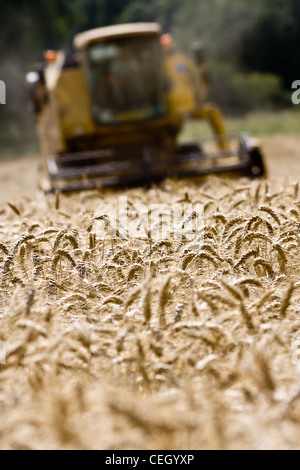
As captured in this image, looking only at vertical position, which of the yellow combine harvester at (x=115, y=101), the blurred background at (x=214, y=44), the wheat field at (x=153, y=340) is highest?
the blurred background at (x=214, y=44)

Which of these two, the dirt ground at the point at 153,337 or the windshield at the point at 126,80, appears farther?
the windshield at the point at 126,80

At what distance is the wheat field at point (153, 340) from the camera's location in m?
2.02

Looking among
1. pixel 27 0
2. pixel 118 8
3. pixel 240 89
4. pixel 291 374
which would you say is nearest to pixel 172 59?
pixel 291 374

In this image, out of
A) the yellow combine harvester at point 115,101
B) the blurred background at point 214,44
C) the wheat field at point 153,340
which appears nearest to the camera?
the wheat field at point 153,340

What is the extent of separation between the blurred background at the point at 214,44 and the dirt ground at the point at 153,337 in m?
29.8

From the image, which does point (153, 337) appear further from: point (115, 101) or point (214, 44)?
point (214, 44)

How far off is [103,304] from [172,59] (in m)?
10.3

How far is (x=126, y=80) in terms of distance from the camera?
505 inches

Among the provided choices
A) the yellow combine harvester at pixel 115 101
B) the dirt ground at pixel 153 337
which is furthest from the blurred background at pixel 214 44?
the dirt ground at pixel 153 337

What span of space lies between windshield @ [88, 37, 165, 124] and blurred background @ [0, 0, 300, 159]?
21292 millimetres

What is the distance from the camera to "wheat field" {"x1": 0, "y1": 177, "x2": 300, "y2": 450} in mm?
2021

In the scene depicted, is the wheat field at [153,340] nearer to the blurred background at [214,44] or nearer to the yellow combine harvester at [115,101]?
the yellow combine harvester at [115,101]

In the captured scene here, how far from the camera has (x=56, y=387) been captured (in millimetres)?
2484

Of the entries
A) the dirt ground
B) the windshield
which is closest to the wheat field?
the dirt ground
